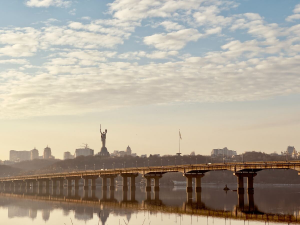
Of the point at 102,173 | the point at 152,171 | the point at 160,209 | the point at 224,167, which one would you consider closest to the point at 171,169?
the point at 152,171

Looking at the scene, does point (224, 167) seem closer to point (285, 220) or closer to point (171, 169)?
point (171, 169)

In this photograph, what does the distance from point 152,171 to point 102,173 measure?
28.7m

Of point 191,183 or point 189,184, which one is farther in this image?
point 191,183

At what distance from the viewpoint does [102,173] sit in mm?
181375

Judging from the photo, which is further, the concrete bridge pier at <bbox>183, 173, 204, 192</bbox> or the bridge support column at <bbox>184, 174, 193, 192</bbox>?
the concrete bridge pier at <bbox>183, 173, 204, 192</bbox>

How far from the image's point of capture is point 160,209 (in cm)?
9231

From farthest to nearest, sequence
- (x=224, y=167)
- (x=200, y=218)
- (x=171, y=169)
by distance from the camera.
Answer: (x=171, y=169) < (x=224, y=167) < (x=200, y=218)

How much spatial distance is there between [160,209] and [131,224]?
2318 centimetres

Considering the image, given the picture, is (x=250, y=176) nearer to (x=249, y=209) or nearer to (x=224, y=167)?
(x=224, y=167)

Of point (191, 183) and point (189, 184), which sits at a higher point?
point (191, 183)

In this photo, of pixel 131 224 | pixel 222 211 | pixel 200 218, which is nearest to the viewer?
pixel 131 224

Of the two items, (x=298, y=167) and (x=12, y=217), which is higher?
(x=298, y=167)

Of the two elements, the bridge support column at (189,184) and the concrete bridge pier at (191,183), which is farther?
the concrete bridge pier at (191,183)

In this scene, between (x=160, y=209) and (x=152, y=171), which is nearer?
(x=160, y=209)
